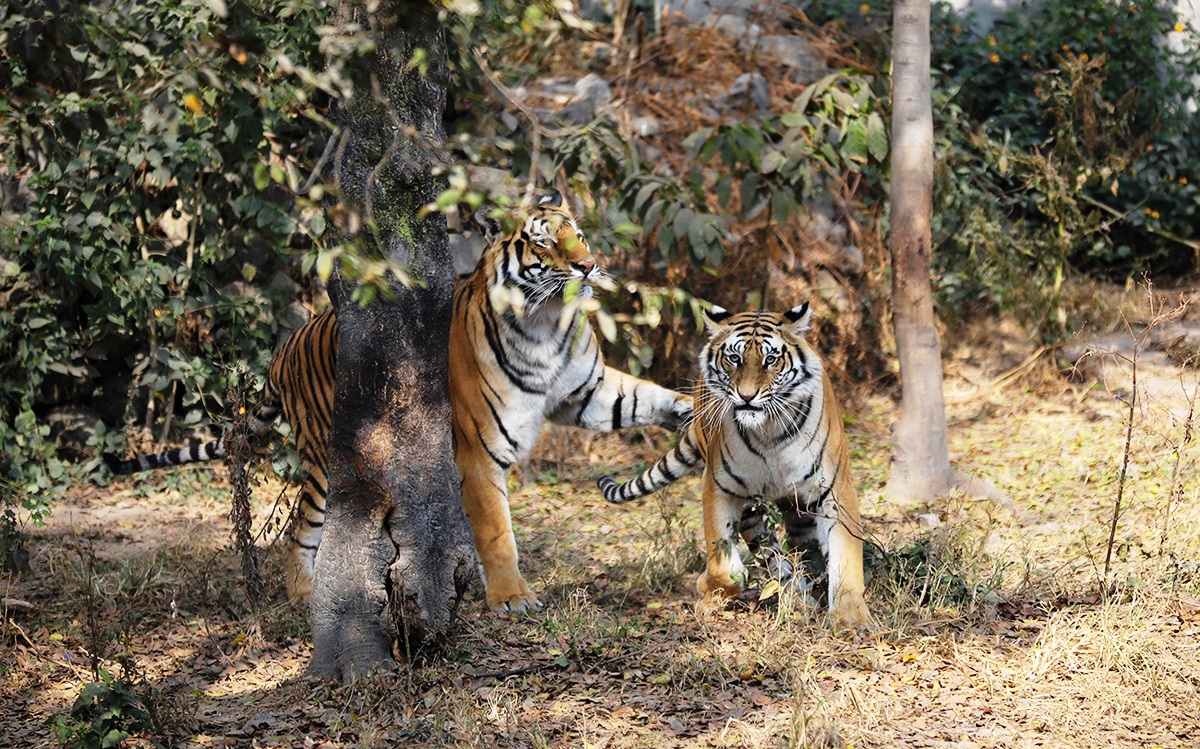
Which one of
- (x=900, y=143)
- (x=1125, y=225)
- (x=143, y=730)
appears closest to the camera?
(x=143, y=730)

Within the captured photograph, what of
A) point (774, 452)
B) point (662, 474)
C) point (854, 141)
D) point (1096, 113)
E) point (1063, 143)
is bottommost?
point (662, 474)

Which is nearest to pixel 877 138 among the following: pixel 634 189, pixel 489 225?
pixel 634 189

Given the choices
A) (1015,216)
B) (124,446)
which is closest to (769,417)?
(124,446)

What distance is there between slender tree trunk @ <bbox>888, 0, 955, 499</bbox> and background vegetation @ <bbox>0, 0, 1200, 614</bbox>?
396mm

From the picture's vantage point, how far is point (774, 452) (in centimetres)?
440

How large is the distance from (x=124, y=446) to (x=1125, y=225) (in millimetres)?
7660

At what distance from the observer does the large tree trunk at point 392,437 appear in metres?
3.81

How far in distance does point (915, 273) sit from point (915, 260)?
2.6 inches

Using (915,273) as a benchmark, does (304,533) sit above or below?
below

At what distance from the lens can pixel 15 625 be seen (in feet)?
14.6

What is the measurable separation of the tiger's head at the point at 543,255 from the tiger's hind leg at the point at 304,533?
1183mm

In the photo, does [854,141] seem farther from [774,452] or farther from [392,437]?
[392,437]

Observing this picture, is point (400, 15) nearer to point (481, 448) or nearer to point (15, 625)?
point (481, 448)

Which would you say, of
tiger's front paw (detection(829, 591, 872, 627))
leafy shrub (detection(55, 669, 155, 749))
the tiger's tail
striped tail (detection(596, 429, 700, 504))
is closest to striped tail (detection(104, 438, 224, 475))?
the tiger's tail
